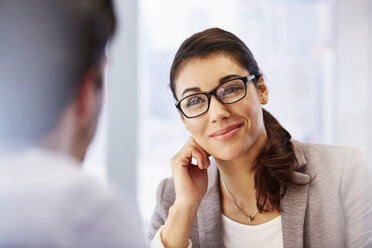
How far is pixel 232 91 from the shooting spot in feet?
2.26

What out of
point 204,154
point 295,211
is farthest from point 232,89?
point 295,211

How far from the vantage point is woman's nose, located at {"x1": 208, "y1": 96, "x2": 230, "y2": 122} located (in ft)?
2.23

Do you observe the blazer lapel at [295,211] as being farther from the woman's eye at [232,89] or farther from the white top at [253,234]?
the woman's eye at [232,89]

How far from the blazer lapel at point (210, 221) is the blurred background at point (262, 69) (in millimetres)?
129

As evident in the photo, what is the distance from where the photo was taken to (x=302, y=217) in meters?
0.71

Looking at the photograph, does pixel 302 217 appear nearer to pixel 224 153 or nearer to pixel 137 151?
pixel 224 153

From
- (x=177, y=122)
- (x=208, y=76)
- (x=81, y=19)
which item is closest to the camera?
(x=81, y=19)

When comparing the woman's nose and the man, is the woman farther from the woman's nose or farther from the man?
the man

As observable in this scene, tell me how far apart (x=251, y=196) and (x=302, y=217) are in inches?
5.7

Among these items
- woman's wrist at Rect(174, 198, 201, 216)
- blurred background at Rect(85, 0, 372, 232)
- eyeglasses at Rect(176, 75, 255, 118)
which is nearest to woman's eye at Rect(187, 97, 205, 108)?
eyeglasses at Rect(176, 75, 255, 118)

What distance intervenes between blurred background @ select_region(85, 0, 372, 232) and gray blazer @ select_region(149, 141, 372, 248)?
0.30 ft

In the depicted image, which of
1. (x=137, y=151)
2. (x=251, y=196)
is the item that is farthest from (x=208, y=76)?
(x=251, y=196)

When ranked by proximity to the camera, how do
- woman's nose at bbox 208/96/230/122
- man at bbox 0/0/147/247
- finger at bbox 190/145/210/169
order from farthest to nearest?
finger at bbox 190/145/210/169 < woman's nose at bbox 208/96/230/122 < man at bbox 0/0/147/247

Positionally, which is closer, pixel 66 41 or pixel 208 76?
pixel 66 41
